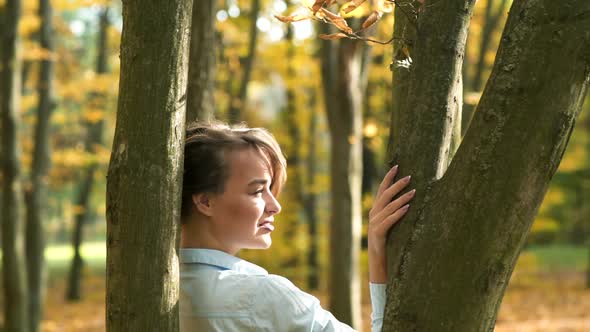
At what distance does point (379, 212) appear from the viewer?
6.00ft

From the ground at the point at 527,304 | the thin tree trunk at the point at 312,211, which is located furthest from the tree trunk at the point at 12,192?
the thin tree trunk at the point at 312,211

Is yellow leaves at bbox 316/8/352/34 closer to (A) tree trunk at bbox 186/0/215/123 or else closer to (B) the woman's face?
(B) the woman's face

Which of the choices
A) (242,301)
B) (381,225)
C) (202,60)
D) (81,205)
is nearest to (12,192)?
(202,60)

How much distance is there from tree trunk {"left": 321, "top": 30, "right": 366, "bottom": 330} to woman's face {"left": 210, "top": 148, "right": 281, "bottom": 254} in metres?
4.48

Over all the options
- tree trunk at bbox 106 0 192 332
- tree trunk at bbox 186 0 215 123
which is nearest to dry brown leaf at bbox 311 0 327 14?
tree trunk at bbox 106 0 192 332

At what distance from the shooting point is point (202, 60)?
14.6 feet

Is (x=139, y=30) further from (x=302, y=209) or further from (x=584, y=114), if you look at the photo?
(x=584, y=114)

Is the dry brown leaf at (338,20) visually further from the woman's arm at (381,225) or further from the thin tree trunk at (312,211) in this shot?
the thin tree trunk at (312,211)

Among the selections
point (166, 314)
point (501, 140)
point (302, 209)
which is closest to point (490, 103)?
point (501, 140)

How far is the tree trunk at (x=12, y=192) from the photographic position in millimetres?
8602

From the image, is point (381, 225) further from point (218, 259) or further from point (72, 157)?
point (72, 157)

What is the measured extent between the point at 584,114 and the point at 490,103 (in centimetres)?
2197

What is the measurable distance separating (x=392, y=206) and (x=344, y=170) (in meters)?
5.06

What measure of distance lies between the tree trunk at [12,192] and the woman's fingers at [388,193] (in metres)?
7.42
